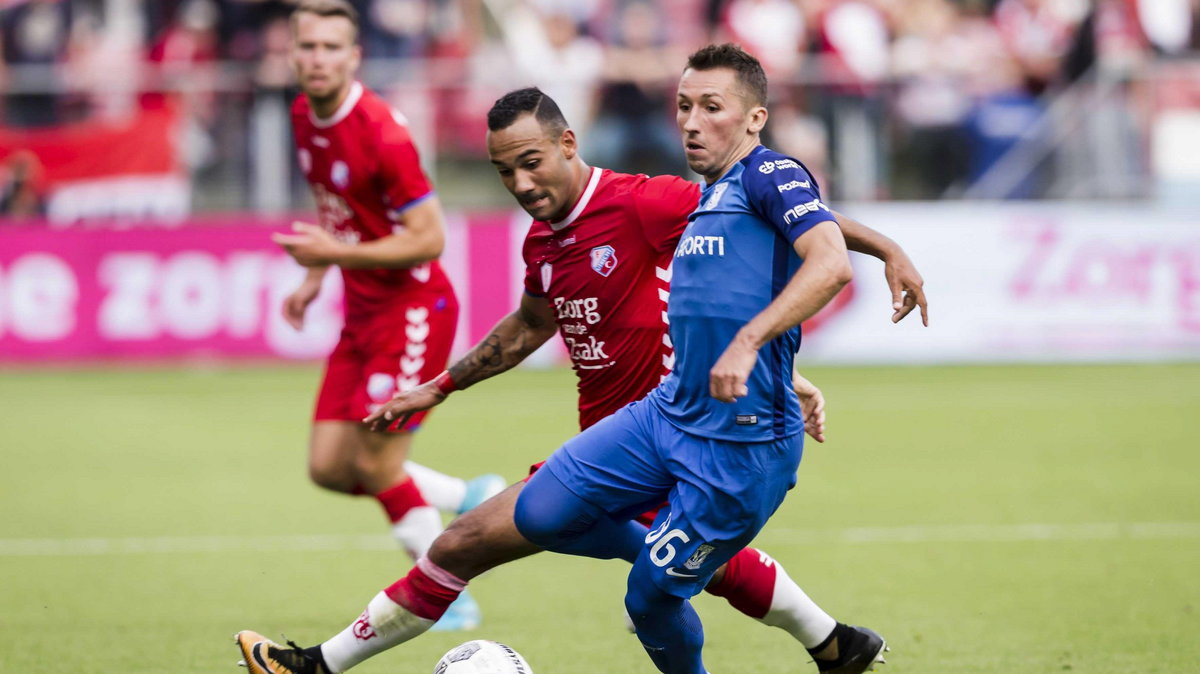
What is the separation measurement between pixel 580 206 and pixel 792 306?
1.24 metres

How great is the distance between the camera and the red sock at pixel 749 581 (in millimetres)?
5719

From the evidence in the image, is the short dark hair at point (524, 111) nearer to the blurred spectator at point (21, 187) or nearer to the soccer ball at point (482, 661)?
the soccer ball at point (482, 661)

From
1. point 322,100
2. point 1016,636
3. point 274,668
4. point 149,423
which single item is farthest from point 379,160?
point 149,423

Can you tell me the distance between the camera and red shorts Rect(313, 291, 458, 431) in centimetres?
735

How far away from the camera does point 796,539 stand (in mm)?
8945

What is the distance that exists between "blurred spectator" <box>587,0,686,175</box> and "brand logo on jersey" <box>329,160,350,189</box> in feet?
33.0

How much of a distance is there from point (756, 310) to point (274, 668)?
2135 mm

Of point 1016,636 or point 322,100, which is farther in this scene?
point 322,100

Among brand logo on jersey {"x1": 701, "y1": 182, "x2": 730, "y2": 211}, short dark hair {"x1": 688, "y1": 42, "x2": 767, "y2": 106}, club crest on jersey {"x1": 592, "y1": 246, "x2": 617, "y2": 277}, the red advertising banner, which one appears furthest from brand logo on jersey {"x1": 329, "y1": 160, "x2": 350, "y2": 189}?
the red advertising banner

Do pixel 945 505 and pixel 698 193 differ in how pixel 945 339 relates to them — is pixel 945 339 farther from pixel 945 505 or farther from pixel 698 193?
pixel 698 193

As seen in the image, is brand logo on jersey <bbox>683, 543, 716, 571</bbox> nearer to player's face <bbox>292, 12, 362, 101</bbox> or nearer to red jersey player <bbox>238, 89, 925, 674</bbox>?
red jersey player <bbox>238, 89, 925, 674</bbox>

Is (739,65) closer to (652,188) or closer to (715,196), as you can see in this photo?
(715,196)

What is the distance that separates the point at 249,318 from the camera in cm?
1692

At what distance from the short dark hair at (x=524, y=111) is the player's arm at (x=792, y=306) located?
121 centimetres
